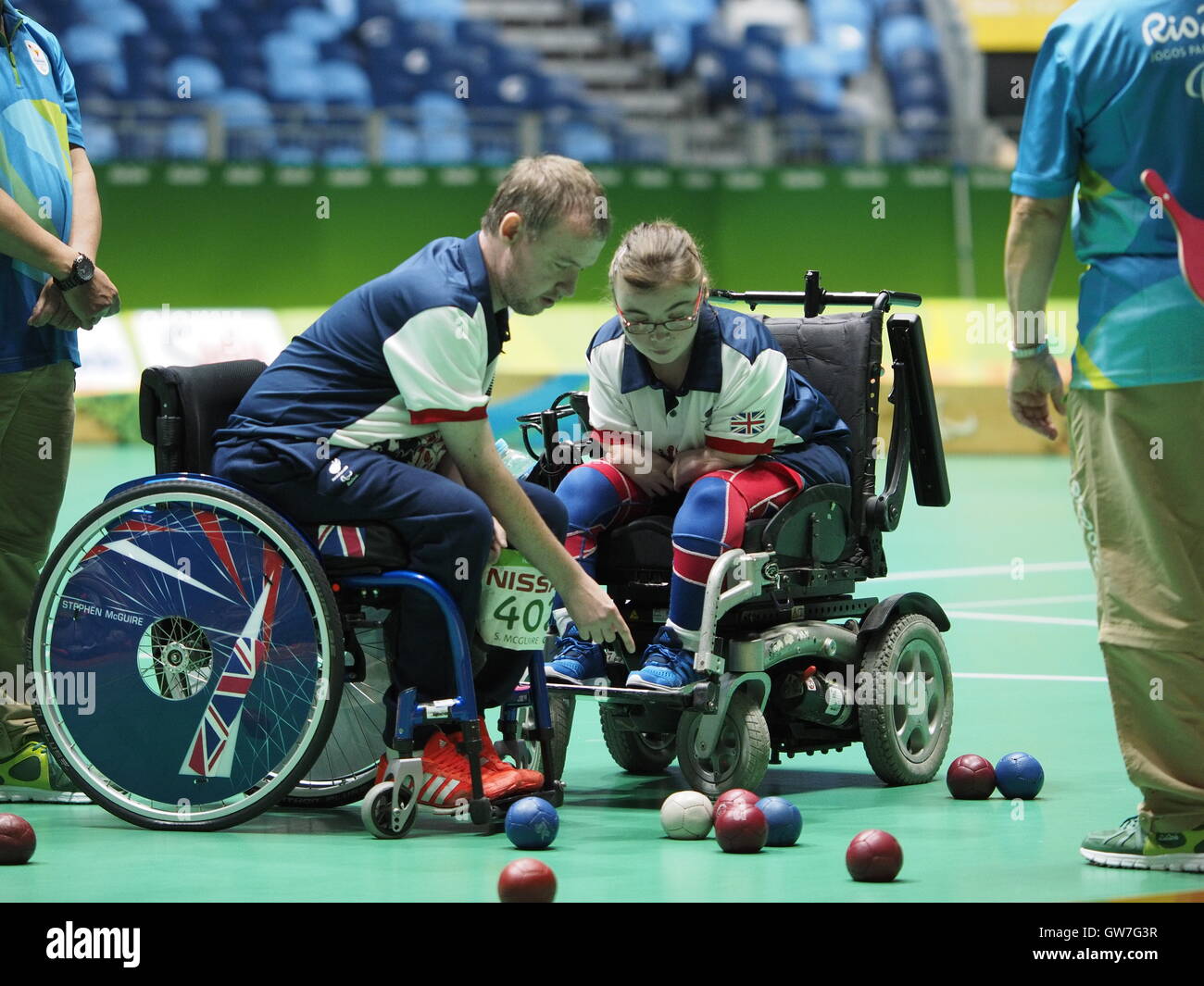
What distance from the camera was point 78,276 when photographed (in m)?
4.95

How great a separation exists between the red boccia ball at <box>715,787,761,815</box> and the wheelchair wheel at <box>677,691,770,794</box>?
1.45 ft

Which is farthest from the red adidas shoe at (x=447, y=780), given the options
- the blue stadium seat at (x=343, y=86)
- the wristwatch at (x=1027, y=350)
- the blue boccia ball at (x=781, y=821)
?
the blue stadium seat at (x=343, y=86)

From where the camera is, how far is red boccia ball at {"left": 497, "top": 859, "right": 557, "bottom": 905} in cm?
366

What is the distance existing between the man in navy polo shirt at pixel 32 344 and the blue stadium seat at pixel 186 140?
11602 mm

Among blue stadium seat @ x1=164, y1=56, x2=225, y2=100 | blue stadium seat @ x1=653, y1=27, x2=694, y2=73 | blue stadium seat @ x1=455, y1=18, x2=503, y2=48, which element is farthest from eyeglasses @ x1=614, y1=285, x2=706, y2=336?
blue stadium seat @ x1=653, y1=27, x2=694, y2=73

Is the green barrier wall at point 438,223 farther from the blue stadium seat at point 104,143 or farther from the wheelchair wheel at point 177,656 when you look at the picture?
the wheelchair wheel at point 177,656

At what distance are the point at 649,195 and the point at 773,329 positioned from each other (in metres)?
12.0

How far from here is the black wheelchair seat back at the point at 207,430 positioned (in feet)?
14.6

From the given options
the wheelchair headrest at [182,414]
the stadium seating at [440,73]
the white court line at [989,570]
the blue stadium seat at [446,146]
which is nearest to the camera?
the wheelchair headrest at [182,414]

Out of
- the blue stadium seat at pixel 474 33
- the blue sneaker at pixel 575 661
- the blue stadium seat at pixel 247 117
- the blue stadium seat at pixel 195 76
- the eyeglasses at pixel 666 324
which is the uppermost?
the blue stadium seat at pixel 474 33

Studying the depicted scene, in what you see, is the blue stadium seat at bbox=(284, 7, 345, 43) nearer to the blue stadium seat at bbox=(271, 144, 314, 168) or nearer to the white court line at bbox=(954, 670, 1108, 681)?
the blue stadium seat at bbox=(271, 144, 314, 168)
